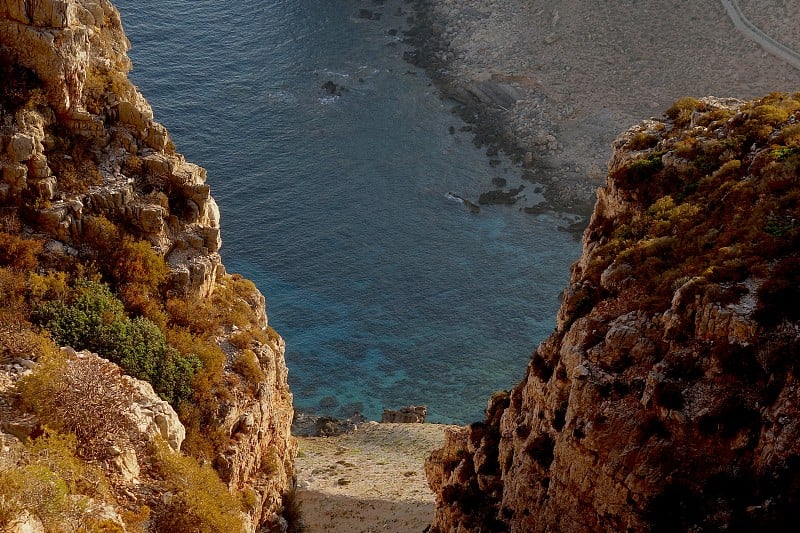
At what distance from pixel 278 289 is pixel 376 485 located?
38577mm

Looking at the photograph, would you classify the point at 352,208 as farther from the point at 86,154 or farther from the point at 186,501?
the point at 186,501

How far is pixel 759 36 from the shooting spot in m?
117

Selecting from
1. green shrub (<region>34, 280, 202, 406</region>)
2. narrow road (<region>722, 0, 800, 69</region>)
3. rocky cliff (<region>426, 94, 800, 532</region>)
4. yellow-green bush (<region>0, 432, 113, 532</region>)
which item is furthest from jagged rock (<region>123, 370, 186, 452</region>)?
narrow road (<region>722, 0, 800, 69</region>)

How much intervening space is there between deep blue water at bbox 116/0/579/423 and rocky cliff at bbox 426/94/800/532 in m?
44.6

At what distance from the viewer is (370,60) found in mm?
125000

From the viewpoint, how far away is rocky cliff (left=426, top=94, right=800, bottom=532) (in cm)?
2209

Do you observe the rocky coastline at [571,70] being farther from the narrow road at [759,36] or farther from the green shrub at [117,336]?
the green shrub at [117,336]

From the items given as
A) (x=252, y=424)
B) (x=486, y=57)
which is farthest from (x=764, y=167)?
(x=486, y=57)

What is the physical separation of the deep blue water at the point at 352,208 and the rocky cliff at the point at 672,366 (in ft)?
146

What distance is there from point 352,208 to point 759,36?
64107 millimetres

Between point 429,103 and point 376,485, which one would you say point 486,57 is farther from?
point 376,485

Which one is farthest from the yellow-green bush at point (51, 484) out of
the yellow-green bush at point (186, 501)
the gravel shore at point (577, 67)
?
the gravel shore at point (577, 67)

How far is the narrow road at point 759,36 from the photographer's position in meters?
112

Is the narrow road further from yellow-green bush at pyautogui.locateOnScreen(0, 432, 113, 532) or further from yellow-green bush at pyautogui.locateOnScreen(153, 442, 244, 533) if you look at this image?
yellow-green bush at pyautogui.locateOnScreen(0, 432, 113, 532)
